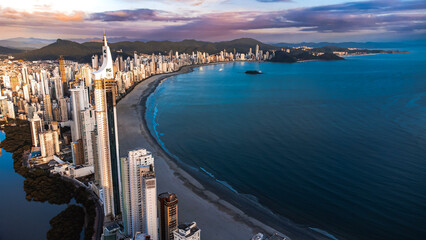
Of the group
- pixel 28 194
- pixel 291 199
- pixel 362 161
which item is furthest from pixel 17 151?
pixel 362 161

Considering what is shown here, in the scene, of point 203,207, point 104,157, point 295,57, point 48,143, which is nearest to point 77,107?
point 48,143

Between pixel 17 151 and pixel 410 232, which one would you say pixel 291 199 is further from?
pixel 17 151

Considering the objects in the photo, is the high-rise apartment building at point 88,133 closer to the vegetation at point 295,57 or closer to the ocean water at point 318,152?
the ocean water at point 318,152

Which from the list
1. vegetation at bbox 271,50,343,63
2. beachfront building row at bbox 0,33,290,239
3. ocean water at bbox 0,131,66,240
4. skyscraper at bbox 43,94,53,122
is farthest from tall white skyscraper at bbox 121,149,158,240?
vegetation at bbox 271,50,343,63

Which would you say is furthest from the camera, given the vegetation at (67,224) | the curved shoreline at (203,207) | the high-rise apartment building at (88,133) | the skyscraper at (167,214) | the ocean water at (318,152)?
the high-rise apartment building at (88,133)

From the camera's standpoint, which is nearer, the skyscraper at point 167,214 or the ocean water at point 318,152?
the skyscraper at point 167,214

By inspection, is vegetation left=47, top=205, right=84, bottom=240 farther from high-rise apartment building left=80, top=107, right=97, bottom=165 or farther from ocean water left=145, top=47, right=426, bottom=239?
ocean water left=145, top=47, right=426, bottom=239

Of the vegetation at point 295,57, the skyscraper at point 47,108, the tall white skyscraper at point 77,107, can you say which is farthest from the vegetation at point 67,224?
the vegetation at point 295,57
